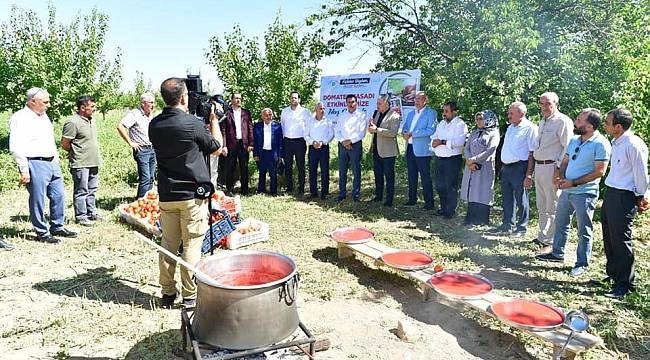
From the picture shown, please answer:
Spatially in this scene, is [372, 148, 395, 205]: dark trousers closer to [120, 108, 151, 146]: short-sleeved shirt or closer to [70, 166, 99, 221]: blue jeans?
[120, 108, 151, 146]: short-sleeved shirt

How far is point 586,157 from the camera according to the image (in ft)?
15.6

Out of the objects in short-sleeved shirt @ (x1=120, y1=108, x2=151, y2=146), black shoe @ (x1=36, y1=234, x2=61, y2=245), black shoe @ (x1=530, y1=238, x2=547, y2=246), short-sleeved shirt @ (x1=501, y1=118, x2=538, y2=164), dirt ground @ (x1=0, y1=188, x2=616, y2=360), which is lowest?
dirt ground @ (x1=0, y1=188, x2=616, y2=360)

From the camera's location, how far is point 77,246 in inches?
237

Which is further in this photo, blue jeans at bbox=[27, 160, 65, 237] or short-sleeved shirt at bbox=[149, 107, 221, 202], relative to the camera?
blue jeans at bbox=[27, 160, 65, 237]

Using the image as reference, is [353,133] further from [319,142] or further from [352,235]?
[352,235]

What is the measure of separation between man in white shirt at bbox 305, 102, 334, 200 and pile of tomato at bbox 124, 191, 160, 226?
321 centimetres

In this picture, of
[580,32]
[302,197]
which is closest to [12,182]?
[302,197]

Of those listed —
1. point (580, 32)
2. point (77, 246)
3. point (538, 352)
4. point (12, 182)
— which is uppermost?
point (580, 32)

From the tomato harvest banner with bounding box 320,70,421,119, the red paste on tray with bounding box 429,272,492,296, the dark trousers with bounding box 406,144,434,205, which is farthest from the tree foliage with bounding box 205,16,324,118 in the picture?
the red paste on tray with bounding box 429,272,492,296

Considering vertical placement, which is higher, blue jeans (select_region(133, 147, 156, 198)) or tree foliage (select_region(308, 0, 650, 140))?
tree foliage (select_region(308, 0, 650, 140))

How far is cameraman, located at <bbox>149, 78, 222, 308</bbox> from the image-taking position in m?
3.69

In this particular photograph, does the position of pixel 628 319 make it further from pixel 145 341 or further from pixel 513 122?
pixel 145 341

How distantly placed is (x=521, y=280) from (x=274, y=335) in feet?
10.9

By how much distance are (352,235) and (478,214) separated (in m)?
2.59
